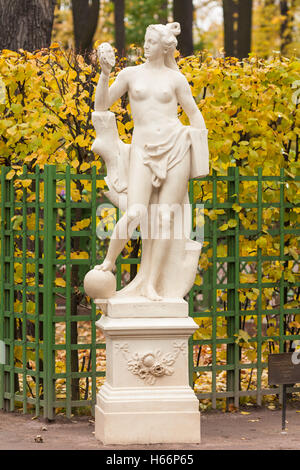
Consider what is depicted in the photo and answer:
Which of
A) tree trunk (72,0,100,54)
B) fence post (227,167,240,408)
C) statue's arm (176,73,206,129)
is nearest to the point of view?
statue's arm (176,73,206,129)

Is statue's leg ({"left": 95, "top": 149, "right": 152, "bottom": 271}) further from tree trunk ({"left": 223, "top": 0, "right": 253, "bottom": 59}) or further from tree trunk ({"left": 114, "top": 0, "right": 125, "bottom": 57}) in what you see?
tree trunk ({"left": 114, "top": 0, "right": 125, "bottom": 57})

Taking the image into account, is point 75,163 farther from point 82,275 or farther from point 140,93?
point 140,93

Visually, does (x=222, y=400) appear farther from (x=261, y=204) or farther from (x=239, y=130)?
(x=239, y=130)

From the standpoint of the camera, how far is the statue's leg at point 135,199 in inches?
273

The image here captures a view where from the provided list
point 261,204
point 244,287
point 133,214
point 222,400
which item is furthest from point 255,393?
point 133,214

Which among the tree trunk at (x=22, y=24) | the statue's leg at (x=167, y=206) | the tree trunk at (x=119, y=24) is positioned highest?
the tree trunk at (x=119, y=24)

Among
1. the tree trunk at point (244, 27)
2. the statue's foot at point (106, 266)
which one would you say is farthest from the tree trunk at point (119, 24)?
the statue's foot at point (106, 266)

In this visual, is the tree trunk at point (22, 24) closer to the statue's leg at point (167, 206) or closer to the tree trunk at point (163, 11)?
the statue's leg at point (167, 206)

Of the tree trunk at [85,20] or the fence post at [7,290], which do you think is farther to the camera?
the tree trunk at [85,20]

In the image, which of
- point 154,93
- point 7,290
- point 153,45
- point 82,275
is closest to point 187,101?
point 154,93

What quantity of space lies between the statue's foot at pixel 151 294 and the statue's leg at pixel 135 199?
39 cm

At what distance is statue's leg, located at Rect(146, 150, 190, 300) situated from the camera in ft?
23.0

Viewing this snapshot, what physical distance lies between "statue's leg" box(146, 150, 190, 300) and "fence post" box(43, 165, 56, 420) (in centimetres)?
113

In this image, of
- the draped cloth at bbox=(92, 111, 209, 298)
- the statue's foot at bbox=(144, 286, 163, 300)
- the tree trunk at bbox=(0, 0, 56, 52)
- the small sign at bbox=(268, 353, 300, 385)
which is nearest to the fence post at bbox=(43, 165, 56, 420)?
the draped cloth at bbox=(92, 111, 209, 298)
